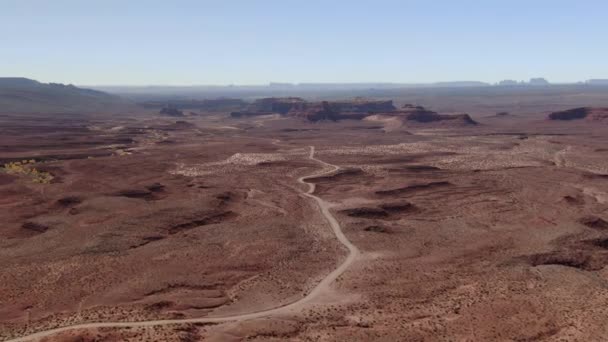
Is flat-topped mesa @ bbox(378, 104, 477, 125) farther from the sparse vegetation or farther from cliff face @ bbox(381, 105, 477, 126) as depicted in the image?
the sparse vegetation

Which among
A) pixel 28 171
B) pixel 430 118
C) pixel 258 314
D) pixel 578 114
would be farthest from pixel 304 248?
pixel 578 114

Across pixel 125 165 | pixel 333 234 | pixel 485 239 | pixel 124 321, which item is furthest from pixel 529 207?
pixel 125 165

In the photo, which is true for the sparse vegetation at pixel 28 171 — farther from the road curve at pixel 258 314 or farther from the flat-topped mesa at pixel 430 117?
the flat-topped mesa at pixel 430 117

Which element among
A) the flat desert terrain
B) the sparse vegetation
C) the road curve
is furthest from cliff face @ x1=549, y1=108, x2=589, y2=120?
the sparse vegetation

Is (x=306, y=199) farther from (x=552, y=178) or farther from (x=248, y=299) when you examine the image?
(x=552, y=178)

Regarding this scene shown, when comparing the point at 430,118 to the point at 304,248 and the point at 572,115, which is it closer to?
the point at 572,115

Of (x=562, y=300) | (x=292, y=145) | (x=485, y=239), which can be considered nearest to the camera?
(x=562, y=300)
